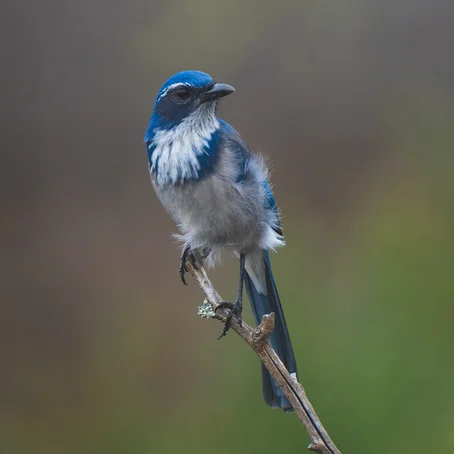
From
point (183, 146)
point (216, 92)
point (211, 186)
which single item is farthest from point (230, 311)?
point (216, 92)

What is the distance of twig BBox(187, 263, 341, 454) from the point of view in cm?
239

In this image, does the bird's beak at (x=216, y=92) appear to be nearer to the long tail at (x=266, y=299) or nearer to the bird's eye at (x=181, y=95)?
the bird's eye at (x=181, y=95)

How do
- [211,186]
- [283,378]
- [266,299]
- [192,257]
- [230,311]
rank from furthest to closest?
1. [266,299]
2. [192,257]
3. [211,186]
4. [230,311]
5. [283,378]

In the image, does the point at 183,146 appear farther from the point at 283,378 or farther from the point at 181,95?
the point at 283,378

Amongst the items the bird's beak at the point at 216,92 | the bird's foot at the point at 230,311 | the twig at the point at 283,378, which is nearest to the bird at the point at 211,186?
the bird's beak at the point at 216,92

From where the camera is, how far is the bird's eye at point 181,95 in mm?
3521

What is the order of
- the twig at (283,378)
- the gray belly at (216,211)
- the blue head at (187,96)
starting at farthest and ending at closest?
the blue head at (187,96), the gray belly at (216,211), the twig at (283,378)

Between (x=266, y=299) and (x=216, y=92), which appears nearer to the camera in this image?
(x=216, y=92)

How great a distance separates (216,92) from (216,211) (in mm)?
511

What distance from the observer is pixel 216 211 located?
11.2 ft

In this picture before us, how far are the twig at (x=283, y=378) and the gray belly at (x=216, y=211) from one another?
42 centimetres

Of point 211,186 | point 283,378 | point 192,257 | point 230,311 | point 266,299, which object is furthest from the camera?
point 266,299

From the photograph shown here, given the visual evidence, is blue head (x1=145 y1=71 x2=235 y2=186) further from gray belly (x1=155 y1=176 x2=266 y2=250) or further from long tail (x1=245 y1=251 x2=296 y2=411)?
long tail (x1=245 y1=251 x2=296 y2=411)

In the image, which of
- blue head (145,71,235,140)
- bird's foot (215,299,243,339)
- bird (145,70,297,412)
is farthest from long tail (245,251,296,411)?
blue head (145,71,235,140)
